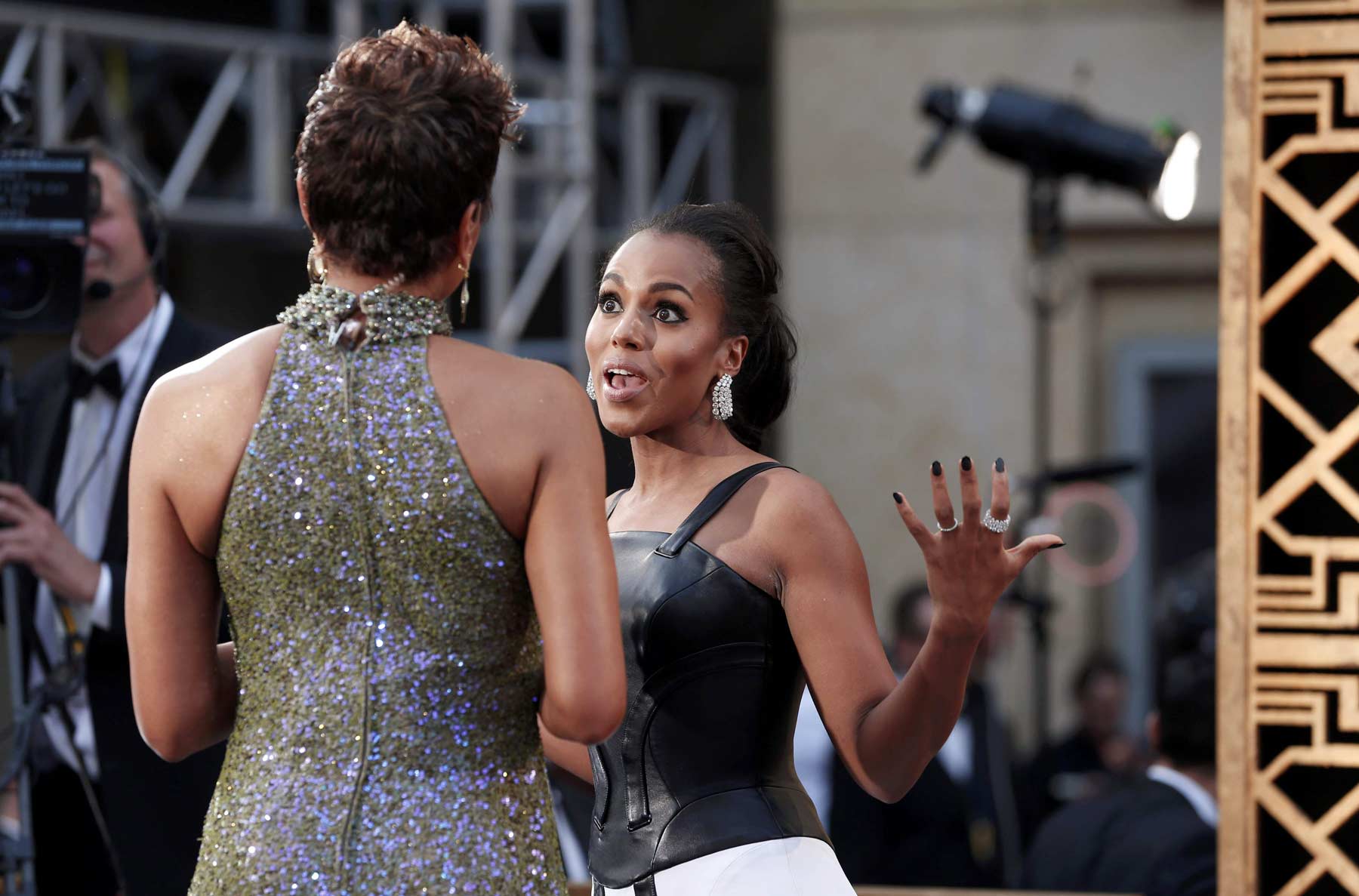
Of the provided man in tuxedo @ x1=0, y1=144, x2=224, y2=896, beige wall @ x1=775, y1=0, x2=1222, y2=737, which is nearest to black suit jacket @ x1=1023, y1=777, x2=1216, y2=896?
man in tuxedo @ x1=0, y1=144, x2=224, y2=896

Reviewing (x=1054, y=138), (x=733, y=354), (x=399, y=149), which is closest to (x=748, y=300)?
(x=733, y=354)

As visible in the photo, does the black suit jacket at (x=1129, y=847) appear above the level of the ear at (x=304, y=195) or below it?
below

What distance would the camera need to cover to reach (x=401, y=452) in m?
1.64

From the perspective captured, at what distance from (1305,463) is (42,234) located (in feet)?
6.89

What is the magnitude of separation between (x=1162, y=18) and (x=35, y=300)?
5.95 m

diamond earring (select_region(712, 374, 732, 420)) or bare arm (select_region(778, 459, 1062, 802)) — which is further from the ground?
diamond earring (select_region(712, 374, 732, 420))

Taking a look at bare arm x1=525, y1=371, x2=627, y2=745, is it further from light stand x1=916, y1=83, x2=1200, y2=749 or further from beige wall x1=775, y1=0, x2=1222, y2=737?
beige wall x1=775, y1=0, x2=1222, y2=737

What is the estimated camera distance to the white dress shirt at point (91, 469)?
311cm

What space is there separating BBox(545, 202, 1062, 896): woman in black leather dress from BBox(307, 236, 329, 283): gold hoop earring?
0.48 metres

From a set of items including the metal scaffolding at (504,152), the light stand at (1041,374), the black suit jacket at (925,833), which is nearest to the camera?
the black suit jacket at (925,833)

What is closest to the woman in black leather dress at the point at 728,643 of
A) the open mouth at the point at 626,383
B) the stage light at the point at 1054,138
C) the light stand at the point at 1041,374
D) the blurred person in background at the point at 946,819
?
the open mouth at the point at 626,383

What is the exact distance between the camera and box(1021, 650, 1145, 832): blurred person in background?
602 centimetres

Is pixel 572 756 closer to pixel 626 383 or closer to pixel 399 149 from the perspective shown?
pixel 626 383

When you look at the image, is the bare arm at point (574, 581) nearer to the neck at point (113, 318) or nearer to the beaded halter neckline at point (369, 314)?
the beaded halter neckline at point (369, 314)
